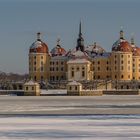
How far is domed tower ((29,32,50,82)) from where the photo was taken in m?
105

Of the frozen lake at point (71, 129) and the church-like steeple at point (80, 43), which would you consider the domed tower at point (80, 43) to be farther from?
the frozen lake at point (71, 129)

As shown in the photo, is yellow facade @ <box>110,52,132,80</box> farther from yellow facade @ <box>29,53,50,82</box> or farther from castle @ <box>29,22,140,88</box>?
yellow facade @ <box>29,53,50,82</box>

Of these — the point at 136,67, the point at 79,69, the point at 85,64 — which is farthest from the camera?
the point at 136,67

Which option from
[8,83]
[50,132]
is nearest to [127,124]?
[50,132]

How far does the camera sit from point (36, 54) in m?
106

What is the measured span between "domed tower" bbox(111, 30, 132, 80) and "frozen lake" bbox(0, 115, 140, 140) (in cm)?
7738

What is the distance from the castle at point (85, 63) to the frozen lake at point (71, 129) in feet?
247

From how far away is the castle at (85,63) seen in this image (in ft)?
334

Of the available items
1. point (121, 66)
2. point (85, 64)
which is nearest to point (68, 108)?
point (85, 64)

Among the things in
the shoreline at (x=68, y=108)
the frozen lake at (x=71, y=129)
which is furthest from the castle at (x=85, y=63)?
the frozen lake at (x=71, y=129)

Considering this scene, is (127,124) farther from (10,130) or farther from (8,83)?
(8,83)

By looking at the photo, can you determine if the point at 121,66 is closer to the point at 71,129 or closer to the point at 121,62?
the point at 121,62

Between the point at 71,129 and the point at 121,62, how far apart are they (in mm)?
83459

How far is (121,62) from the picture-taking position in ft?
342
